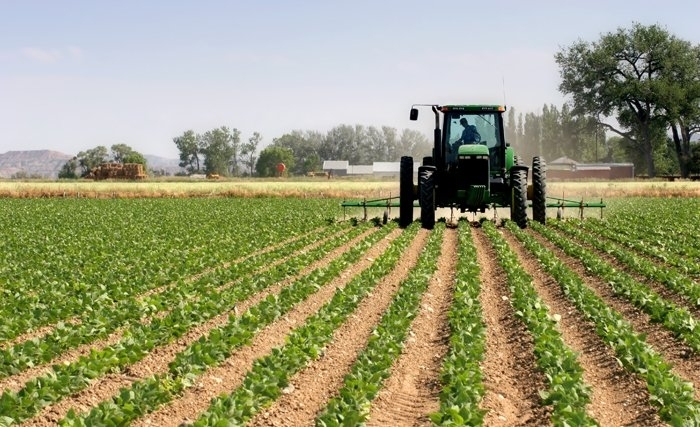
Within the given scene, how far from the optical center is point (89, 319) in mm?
9422

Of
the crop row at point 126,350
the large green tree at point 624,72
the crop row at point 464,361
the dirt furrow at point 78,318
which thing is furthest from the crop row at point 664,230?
the large green tree at point 624,72

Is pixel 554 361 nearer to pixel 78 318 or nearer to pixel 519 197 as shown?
pixel 78 318

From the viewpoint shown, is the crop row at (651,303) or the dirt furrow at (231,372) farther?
the crop row at (651,303)

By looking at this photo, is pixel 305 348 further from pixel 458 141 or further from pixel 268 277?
pixel 458 141

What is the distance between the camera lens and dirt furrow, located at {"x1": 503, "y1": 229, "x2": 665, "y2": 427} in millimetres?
6273

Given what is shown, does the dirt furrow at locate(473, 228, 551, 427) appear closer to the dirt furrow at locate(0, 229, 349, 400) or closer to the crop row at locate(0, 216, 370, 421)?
the dirt furrow at locate(0, 229, 349, 400)

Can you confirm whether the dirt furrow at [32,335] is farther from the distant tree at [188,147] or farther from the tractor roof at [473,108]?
the distant tree at [188,147]

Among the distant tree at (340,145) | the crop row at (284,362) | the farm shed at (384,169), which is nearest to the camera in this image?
the crop row at (284,362)

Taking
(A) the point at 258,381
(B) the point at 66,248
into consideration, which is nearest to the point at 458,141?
(B) the point at 66,248

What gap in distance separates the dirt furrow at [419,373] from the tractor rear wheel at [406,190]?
9183 mm

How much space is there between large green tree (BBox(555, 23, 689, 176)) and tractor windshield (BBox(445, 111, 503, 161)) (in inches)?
2047

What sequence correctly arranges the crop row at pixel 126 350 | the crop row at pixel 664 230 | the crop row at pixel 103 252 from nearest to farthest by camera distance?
the crop row at pixel 126 350 < the crop row at pixel 103 252 < the crop row at pixel 664 230

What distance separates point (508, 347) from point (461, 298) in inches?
79.2

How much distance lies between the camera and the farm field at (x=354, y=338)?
20.5 feet
